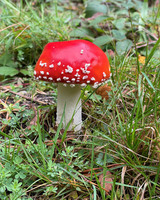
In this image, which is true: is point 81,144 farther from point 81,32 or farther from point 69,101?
point 81,32

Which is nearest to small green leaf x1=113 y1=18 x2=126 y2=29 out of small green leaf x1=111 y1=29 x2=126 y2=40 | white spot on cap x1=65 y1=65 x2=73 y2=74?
small green leaf x1=111 y1=29 x2=126 y2=40

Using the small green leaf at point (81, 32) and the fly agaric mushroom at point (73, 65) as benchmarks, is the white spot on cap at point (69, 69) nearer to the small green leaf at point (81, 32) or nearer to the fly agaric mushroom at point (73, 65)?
the fly agaric mushroom at point (73, 65)

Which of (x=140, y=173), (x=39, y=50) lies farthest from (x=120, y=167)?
(x=39, y=50)

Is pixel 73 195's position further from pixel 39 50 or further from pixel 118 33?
pixel 118 33

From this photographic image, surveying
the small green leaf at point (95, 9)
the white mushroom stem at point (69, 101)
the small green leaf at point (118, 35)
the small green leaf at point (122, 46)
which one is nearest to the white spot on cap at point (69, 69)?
the white mushroom stem at point (69, 101)

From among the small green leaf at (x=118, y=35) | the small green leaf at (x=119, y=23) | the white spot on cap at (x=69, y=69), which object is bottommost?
the white spot on cap at (x=69, y=69)

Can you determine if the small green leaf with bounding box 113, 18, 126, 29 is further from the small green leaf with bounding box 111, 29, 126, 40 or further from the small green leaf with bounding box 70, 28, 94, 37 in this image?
the small green leaf with bounding box 70, 28, 94, 37

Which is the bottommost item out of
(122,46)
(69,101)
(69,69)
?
(69,101)

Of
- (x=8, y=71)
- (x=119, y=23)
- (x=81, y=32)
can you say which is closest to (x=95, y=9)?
(x=119, y=23)
